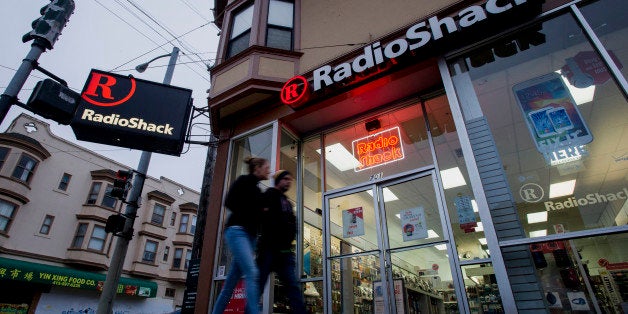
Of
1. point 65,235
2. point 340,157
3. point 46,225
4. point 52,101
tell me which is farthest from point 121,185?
point 65,235

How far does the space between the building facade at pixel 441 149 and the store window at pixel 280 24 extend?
0.25 ft

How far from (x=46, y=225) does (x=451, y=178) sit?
1051 inches

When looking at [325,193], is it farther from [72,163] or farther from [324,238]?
[72,163]

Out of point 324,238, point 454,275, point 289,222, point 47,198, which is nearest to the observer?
point 289,222

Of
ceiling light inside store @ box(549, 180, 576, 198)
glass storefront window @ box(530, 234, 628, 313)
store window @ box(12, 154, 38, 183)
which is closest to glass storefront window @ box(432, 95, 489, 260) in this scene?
glass storefront window @ box(530, 234, 628, 313)

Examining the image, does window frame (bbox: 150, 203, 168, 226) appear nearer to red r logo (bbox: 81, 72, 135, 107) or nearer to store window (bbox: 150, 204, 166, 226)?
store window (bbox: 150, 204, 166, 226)

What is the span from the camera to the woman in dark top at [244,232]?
3.01m

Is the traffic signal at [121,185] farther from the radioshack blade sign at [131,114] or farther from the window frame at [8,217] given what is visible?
the window frame at [8,217]

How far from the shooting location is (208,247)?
7062 millimetres

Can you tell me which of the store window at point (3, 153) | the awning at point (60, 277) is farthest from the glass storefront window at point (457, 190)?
the store window at point (3, 153)

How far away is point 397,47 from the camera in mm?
5898

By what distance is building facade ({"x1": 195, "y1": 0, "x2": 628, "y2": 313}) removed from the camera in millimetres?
4129

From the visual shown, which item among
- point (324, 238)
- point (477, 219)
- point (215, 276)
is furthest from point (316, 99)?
point (215, 276)

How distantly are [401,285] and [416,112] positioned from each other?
3.39m
